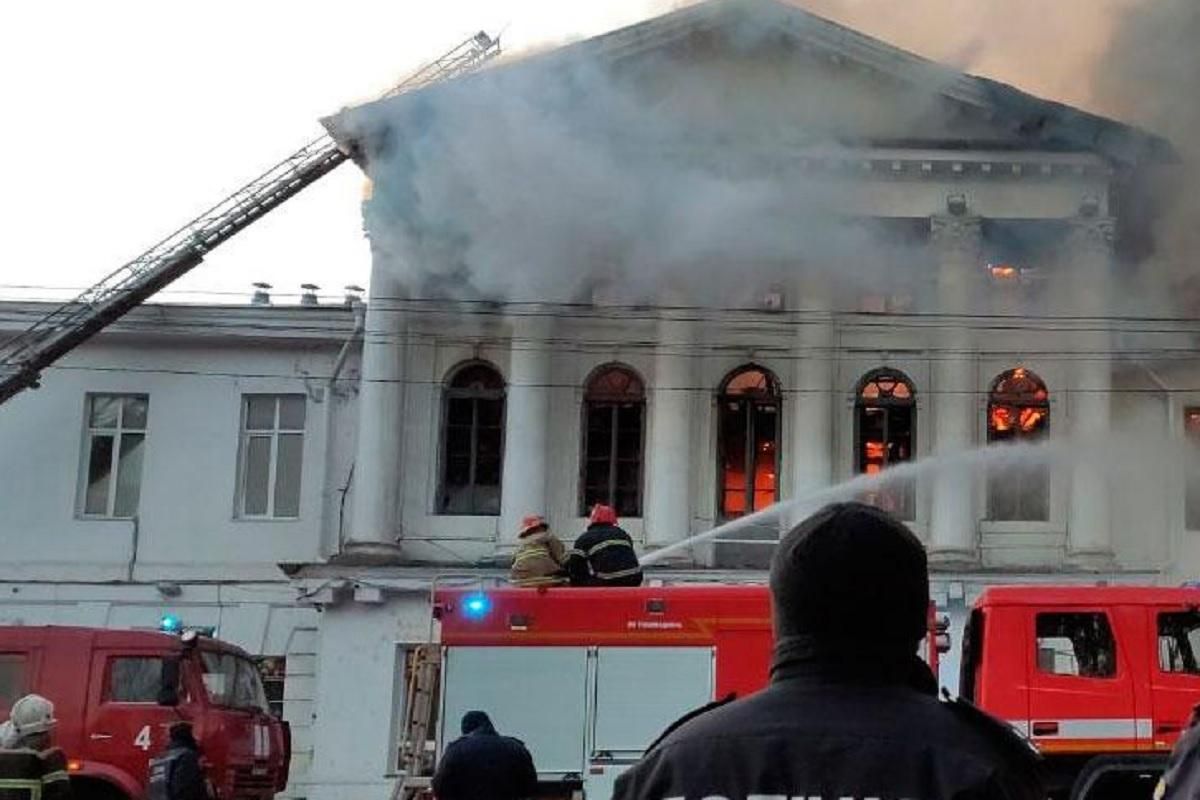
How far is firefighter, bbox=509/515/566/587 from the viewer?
12117 mm

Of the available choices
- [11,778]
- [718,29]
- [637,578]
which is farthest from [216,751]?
[718,29]

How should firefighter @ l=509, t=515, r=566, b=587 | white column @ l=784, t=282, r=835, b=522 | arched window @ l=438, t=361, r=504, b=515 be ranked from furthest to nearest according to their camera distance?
1. arched window @ l=438, t=361, r=504, b=515
2. white column @ l=784, t=282, r=835, b=522
3. firefighter @ l=509, t=515, r=566, b=587

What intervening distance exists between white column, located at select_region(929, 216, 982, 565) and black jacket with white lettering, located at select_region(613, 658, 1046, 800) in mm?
20573

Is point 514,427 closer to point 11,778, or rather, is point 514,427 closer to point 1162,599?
point 1162,599

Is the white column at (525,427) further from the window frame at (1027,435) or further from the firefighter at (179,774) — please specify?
the firefighter at (179,774)

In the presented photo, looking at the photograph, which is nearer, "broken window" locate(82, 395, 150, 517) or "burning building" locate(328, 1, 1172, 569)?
"burning building" locate(328, 1, 1172, 569)

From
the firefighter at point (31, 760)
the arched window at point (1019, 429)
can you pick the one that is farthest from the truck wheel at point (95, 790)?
the arched window at point (1019, 429)

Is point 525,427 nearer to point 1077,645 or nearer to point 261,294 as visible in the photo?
point 261,294

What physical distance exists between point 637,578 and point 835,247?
36.0ft

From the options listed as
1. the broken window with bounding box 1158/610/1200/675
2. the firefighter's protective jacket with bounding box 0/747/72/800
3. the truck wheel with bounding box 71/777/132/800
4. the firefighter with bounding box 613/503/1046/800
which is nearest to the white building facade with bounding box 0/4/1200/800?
the truck wheel with bounding box 71/777/132/800

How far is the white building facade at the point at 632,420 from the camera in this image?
2217 centimetres

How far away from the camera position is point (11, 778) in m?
7.16

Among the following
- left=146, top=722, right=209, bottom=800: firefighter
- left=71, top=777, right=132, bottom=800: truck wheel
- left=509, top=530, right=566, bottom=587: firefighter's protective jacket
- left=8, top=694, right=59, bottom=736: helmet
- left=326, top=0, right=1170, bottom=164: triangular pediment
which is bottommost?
left=71, top=777, right=132, bottom=800: truck wheel

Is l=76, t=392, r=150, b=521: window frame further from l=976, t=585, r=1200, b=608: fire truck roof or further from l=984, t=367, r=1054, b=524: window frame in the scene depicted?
l=976, t=585, r=1200, b=608: fire truck roof
